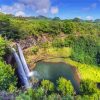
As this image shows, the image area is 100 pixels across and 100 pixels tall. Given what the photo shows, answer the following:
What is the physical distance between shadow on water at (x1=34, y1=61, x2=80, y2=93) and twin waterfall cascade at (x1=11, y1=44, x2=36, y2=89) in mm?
1367

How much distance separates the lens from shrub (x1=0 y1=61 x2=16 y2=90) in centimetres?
2817

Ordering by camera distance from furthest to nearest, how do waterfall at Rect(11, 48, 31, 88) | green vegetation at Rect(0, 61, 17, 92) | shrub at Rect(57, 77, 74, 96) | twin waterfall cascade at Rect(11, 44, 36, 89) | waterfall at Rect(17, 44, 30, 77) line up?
waterfall at Rect(17, 44, 30, 77) → twin waterfall cascade at Rect(11, 44, 36, 89) → waterfall at Rect(11, 48, 31, 88) → green vegetation at Rect(0, 61, 17, 92) → shrub at Rect(57, 77, 74, 96)

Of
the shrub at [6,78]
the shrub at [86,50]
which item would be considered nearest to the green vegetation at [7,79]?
the shrub at [6,78]

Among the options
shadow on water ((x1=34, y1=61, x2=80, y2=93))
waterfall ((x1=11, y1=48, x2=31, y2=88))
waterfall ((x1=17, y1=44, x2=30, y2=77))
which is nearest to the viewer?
waterfall ((x1=11, y1=48, x2=31, y2=88))

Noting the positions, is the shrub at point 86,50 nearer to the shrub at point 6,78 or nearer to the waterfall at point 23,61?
the waterfall at point 23,61

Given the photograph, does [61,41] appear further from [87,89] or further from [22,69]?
[87,89]

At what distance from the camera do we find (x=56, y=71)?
124 feet

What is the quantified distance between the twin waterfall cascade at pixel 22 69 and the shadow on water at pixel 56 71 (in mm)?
1367

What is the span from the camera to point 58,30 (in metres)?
45.3

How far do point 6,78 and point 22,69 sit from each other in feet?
18.3

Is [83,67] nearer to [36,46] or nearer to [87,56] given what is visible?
[87,56]

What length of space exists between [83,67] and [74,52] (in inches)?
141

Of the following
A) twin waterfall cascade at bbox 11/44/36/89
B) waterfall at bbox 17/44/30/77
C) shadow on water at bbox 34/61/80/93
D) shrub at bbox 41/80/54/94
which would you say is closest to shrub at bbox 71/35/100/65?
shadow on water at bbox 34/61/80/93

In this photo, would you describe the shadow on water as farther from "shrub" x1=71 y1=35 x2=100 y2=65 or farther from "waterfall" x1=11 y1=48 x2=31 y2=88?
"shrub" x1=71 y1=35 x2=100 y2=65
